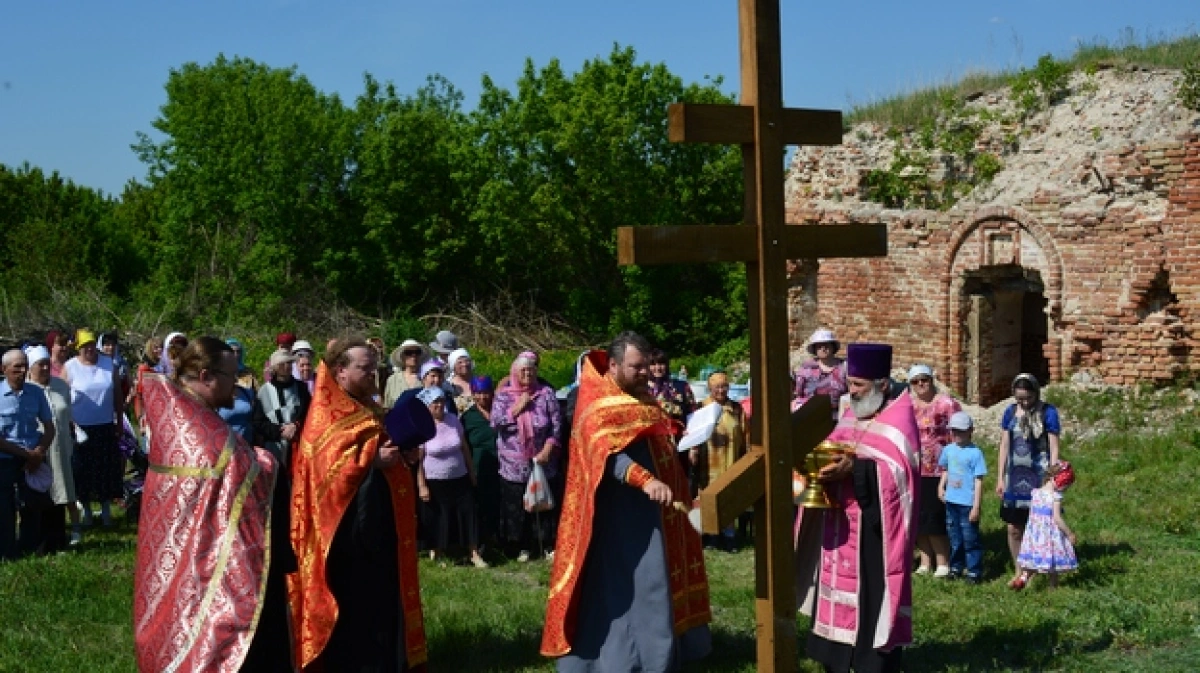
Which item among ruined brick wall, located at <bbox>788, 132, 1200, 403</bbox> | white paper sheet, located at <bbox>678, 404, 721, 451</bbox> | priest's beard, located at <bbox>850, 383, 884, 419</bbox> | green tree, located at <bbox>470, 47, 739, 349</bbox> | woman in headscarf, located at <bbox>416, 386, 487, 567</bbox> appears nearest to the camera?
white paper sheet, located at <bbox>678, 404, 721, 451</bbox>

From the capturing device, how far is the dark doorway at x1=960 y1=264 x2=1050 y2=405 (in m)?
17.3

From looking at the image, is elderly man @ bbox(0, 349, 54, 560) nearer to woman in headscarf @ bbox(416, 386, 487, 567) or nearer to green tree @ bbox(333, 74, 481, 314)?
woman in headscarf @ bbox(416, 386, 487, 567)

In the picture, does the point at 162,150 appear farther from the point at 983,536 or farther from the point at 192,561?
the point at 192,561

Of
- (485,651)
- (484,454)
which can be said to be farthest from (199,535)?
(484,454)

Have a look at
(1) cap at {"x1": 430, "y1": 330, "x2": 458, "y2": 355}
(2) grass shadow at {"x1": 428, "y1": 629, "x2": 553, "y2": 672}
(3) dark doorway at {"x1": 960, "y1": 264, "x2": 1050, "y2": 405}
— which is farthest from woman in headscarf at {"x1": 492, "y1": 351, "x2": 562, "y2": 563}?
(3) dark doorway at {"x1": 960, "y1": 264, "x2": 1050, "y2": 405}

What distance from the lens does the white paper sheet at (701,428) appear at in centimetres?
574

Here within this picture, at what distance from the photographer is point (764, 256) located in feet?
15.7

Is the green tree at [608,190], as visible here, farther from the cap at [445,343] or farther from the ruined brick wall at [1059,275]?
the cap at [445,343]

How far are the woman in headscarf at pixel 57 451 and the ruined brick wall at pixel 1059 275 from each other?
28.4 ft

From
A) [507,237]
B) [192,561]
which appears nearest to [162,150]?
[507,237]

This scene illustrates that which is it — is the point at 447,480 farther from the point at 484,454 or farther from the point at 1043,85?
the point at 1043,85

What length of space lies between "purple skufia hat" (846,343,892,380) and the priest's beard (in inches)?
3.3

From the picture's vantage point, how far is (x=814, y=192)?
65.2 ft

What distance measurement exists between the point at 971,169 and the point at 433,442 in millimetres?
10735
